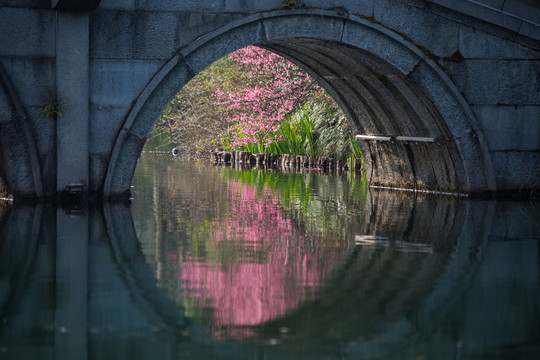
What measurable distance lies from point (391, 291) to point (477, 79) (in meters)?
A: 6.12

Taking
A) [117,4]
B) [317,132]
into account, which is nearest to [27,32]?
[117,4]

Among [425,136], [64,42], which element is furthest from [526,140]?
[64,42]

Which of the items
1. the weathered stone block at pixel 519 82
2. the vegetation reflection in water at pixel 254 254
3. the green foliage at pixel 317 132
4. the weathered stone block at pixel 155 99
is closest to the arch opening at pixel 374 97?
the weathered stone block at pixel 155 99

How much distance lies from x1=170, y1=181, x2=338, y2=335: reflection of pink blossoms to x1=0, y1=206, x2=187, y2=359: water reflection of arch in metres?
0.25

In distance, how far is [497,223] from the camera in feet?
27.3

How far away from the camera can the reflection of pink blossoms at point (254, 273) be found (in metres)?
4.41

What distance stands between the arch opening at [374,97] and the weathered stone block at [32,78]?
892 millimetres

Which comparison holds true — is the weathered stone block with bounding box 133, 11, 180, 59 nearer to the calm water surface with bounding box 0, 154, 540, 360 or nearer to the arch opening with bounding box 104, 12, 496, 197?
the arch opening with bounding box 104, 12, 496, 197

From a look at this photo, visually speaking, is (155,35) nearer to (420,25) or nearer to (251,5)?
(251,5)

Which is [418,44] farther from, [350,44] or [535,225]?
[535,225]

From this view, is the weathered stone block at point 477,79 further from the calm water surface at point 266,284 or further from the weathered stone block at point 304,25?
the calm water surface at point 266,284

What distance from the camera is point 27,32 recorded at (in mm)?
8750

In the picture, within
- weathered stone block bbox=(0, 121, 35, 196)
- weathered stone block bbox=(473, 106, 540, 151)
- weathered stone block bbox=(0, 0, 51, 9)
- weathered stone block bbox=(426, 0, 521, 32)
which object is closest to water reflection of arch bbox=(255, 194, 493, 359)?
weathered stone block bbox=(473, 106, 540, 151)

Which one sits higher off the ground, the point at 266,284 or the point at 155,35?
the point at 155,35
